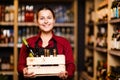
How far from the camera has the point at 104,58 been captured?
14.8 feet

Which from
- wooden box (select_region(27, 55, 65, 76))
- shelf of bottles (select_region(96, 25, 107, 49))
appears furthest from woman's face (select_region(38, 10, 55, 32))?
shelf of bottles (select_region(96, 25, 107, 49))

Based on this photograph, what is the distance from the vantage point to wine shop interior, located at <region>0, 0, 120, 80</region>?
14.6 ft

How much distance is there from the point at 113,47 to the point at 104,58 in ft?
3.87

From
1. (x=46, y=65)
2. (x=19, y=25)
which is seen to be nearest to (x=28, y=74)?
(x=46, y=65)

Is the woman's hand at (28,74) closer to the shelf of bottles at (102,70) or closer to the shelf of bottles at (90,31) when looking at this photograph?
the shelf of bottles at (102,70)

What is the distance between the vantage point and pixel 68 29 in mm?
4965

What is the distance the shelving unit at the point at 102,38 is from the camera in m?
3.43

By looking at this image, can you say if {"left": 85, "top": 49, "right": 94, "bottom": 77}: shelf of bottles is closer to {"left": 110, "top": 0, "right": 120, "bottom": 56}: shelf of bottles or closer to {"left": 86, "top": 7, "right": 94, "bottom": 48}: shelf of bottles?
{"left": 86, "top": 7, "right": 94, "bottom": 48}: shelf of bottles

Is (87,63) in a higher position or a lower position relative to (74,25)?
lower

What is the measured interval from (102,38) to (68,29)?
3.41 ft

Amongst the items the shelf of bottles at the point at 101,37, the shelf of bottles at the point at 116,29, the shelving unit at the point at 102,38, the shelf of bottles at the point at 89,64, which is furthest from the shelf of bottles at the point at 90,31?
the shelf of bottles at the point at 116,29

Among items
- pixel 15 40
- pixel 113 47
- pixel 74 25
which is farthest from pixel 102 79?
pixel 15 40

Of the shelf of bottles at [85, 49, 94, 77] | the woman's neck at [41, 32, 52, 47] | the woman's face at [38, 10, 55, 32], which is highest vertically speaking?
the woman's face at [38, 10, 55, 32]

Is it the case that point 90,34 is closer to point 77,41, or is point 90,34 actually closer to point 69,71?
point 77,41
